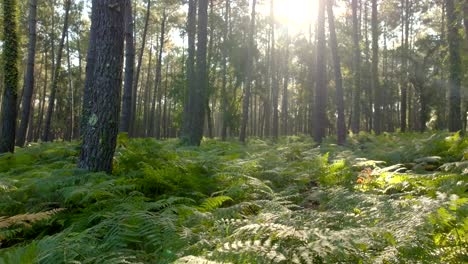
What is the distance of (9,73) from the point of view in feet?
38.0

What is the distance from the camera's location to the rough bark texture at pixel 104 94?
5836 mm

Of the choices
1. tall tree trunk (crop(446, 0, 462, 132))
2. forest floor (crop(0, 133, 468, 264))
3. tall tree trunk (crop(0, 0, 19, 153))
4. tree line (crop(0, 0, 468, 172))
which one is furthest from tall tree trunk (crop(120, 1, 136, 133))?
tall tree trunk (crop(446, 0, 462, 132))

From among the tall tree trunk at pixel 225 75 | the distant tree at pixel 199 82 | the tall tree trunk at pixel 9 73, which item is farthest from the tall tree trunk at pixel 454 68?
the tall tree trunk at pixel 9 73

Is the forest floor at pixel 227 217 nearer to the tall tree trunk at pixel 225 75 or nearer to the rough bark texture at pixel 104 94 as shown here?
the rough bark texture at pixel 104 94

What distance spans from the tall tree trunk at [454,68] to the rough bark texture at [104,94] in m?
13.4

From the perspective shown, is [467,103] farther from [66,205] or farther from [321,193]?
[66,205]

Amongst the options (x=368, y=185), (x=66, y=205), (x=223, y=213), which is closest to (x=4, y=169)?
(x=66, y=205)

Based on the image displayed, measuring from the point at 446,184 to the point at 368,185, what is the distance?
1157mm

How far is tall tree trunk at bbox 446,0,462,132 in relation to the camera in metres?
14.5

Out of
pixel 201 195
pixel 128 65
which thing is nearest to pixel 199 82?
pixel 128 65

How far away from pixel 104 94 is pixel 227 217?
3320 mm

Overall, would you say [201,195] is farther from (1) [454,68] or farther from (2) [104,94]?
(1) [454,68]

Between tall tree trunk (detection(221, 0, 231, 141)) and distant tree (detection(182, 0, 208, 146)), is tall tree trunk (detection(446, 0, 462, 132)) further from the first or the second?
tall tree trunk (detection(221, 0, 231, 141))

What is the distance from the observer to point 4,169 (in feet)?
26.1
